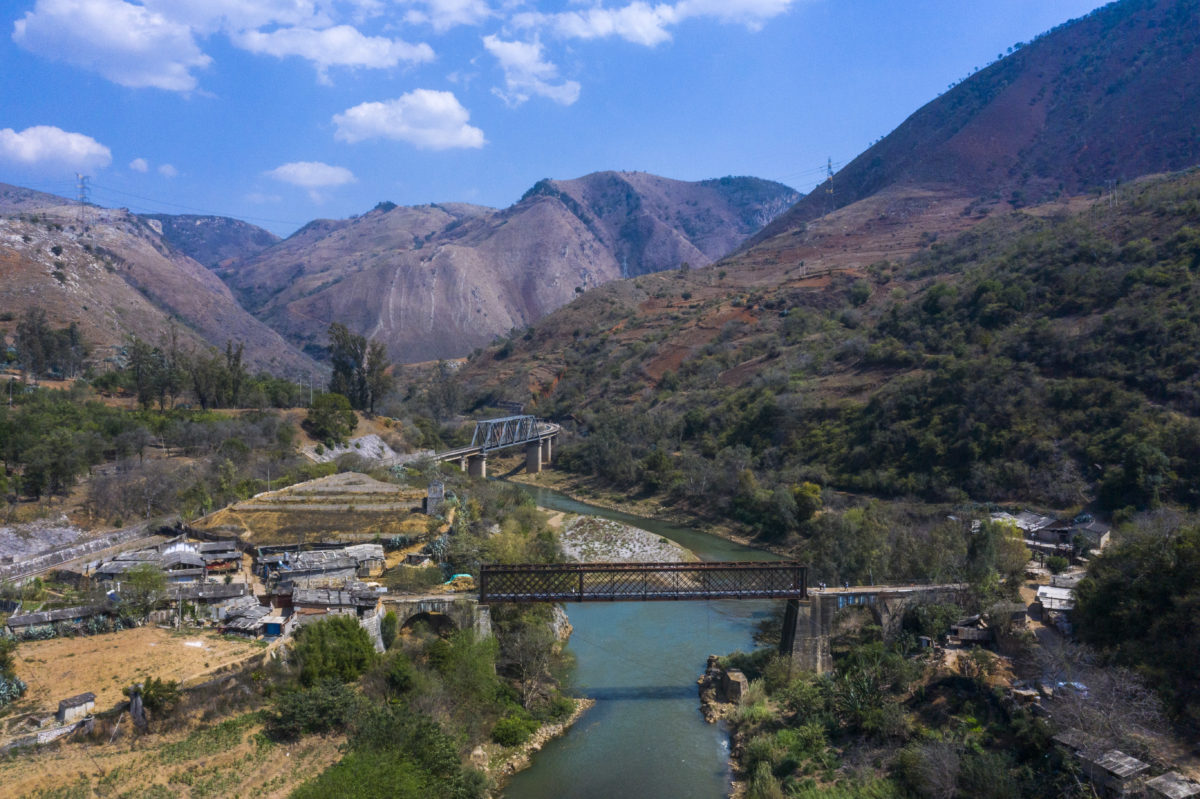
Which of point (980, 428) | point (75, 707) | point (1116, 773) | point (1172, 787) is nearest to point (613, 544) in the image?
point (980, 428)

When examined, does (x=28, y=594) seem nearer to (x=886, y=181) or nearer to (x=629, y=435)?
(x=629, y=435)

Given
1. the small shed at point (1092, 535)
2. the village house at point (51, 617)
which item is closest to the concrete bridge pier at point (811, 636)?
the small shed at point (1092, 535)

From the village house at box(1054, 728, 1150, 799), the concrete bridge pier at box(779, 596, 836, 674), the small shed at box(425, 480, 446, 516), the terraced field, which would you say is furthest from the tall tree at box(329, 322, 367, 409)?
the village house at box(1054, 728, 1150, 799)

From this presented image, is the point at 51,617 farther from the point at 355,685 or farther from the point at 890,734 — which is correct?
the point at 890,734

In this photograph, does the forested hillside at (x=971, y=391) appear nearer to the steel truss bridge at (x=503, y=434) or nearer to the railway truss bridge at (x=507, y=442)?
the railway truss bridge at (x=507, y=442)

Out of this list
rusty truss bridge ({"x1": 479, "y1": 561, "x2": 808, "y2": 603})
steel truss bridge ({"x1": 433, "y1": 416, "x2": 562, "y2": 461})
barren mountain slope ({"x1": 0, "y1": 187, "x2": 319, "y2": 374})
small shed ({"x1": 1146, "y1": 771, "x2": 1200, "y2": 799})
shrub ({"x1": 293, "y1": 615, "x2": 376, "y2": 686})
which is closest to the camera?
small shed ({"x1": 1146, "y1": 771, "x2": 1200, "y2": 799})

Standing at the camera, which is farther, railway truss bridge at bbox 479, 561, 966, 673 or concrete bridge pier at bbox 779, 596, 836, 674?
concrete bridge pier at bbox 779, 596, 836, 674

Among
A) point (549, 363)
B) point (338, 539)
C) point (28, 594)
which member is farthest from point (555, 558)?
point (549, 363)

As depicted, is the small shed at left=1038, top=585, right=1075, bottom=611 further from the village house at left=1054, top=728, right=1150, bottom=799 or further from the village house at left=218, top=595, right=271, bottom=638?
the village house at left=218, top=595, right=271, bottom=638
